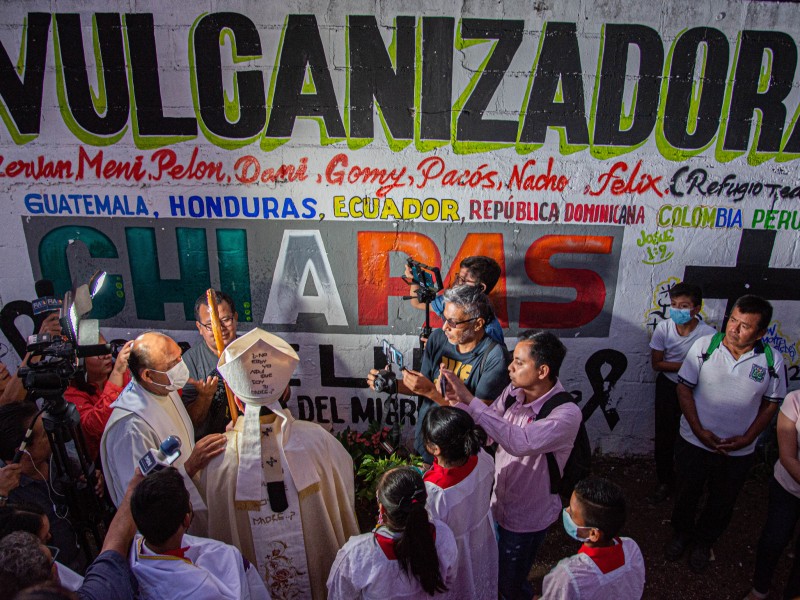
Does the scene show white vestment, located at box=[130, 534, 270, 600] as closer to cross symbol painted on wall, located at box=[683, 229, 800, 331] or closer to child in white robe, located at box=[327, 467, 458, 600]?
child in white robe, located at box=[327, 467, 458, 600]

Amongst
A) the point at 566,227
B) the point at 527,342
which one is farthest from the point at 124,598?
the point at 566,227

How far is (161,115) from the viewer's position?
402 cm

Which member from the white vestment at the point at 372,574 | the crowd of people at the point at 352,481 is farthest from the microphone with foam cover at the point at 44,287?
the white vestment at the point at 372,574

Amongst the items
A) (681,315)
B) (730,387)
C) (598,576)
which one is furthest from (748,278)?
(598,576)

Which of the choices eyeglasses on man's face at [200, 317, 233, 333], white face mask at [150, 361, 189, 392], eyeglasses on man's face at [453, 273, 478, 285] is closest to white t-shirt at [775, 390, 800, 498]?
eyeglasses on man's face at [453, 273, 478, 285]

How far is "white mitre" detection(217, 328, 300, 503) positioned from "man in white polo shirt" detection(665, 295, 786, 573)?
8.78 ft

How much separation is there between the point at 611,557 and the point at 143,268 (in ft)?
13.2

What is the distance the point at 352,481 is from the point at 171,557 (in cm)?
99

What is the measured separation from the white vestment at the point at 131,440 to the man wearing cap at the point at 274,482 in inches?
4.2

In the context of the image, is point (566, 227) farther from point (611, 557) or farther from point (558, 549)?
point (611, 557)

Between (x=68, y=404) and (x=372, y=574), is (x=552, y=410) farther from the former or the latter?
(x=68, y=404)

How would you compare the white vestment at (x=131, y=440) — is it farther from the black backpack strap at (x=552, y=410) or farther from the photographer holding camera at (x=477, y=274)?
the photographer holding camera at (x=477, y=274)

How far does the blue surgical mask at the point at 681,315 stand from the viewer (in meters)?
3.88

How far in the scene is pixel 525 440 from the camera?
2.45 m
